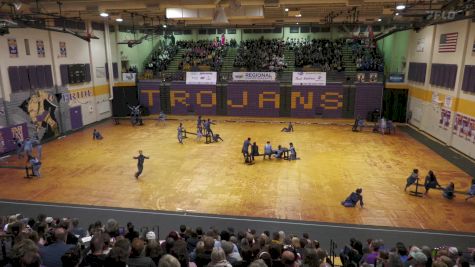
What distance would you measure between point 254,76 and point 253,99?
2.00m

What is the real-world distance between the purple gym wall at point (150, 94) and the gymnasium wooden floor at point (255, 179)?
929cm

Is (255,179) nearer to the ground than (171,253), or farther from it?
nearer to the ground

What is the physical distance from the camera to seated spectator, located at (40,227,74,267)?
17.2 ft

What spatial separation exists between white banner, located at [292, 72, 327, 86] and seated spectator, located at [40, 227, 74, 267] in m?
25.8

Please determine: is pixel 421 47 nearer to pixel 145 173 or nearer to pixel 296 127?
pixel 296 127

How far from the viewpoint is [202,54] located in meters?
35.4

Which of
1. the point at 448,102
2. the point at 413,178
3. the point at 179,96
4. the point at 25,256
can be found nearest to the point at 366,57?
the point at 448,102

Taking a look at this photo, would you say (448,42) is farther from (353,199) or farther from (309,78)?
(353,199)

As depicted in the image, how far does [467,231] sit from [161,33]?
31280mm

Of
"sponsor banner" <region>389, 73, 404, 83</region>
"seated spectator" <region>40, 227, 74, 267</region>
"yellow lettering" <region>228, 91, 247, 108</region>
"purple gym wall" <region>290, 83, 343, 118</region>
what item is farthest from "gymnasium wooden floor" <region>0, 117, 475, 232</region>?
"yellow lettering" <region>228, 91, 247, 108</region>

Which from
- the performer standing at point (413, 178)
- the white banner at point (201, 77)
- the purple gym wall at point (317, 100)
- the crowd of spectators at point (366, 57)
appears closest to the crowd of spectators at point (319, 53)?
the crowd of spectators at point (366, 57)

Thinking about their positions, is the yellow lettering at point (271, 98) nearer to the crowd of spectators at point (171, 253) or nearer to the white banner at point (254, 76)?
the white banner at point (254, 76)

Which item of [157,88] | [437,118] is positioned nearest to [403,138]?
[437,118]

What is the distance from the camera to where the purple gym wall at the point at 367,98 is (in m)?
28.5
